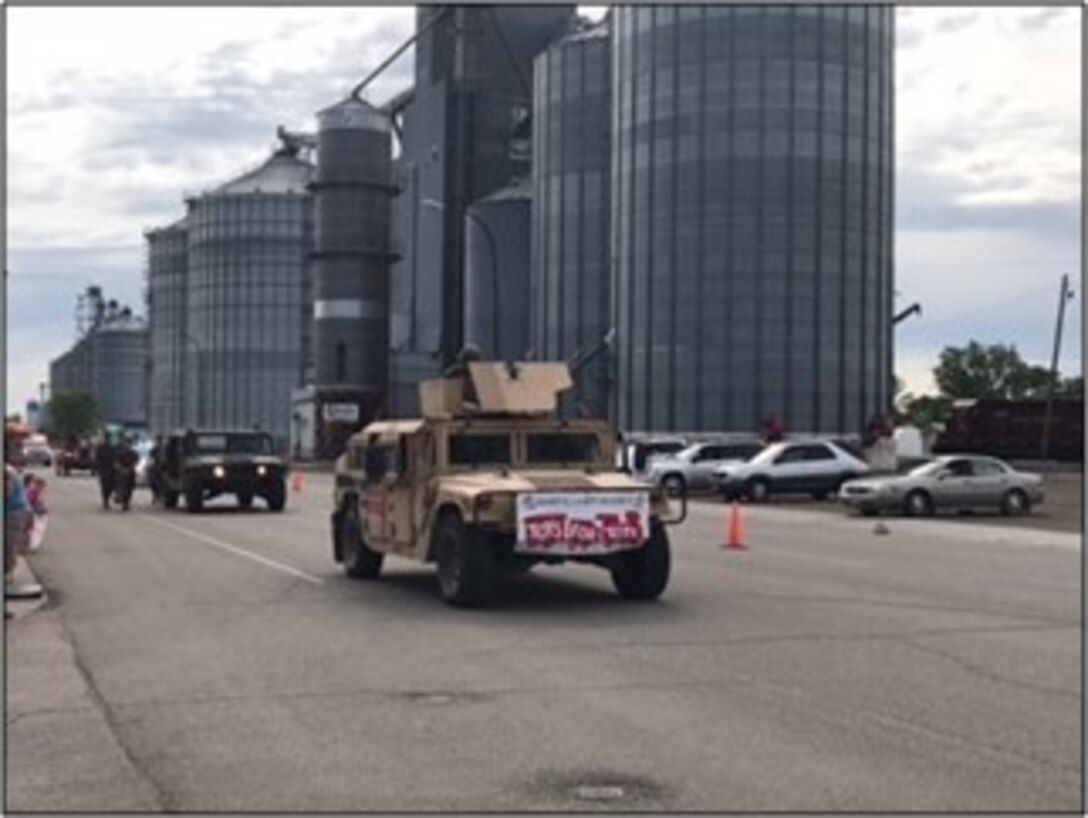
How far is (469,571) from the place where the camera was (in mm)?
16188

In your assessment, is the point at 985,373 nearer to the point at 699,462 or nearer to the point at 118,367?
the point at 118,367

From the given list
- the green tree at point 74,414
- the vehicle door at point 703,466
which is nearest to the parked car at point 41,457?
the vehicle door at point 703,466

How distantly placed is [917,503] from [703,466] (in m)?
14.1

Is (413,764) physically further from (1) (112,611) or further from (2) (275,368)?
(2) (275,368)

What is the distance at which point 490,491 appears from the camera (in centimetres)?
1627

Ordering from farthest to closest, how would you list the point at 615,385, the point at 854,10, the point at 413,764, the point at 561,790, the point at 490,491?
the point at 615,385, the point at 854,10, the point at 490,491, the point at 413,764, the point at 561,790

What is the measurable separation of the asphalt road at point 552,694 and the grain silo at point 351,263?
9128 cm

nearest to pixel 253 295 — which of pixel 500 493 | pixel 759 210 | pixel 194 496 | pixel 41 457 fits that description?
pixel 41 457

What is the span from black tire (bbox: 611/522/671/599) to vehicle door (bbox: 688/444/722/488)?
33441mm

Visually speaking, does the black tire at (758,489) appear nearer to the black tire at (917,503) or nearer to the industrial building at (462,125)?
the black tire at (917,503)

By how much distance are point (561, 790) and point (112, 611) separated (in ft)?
31.2

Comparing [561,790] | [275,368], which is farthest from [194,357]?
[561,790]

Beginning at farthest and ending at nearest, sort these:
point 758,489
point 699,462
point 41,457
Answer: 1. point 41,457
2. point 699,462
3. point 758,489

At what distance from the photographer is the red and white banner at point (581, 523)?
1612 centimetres
